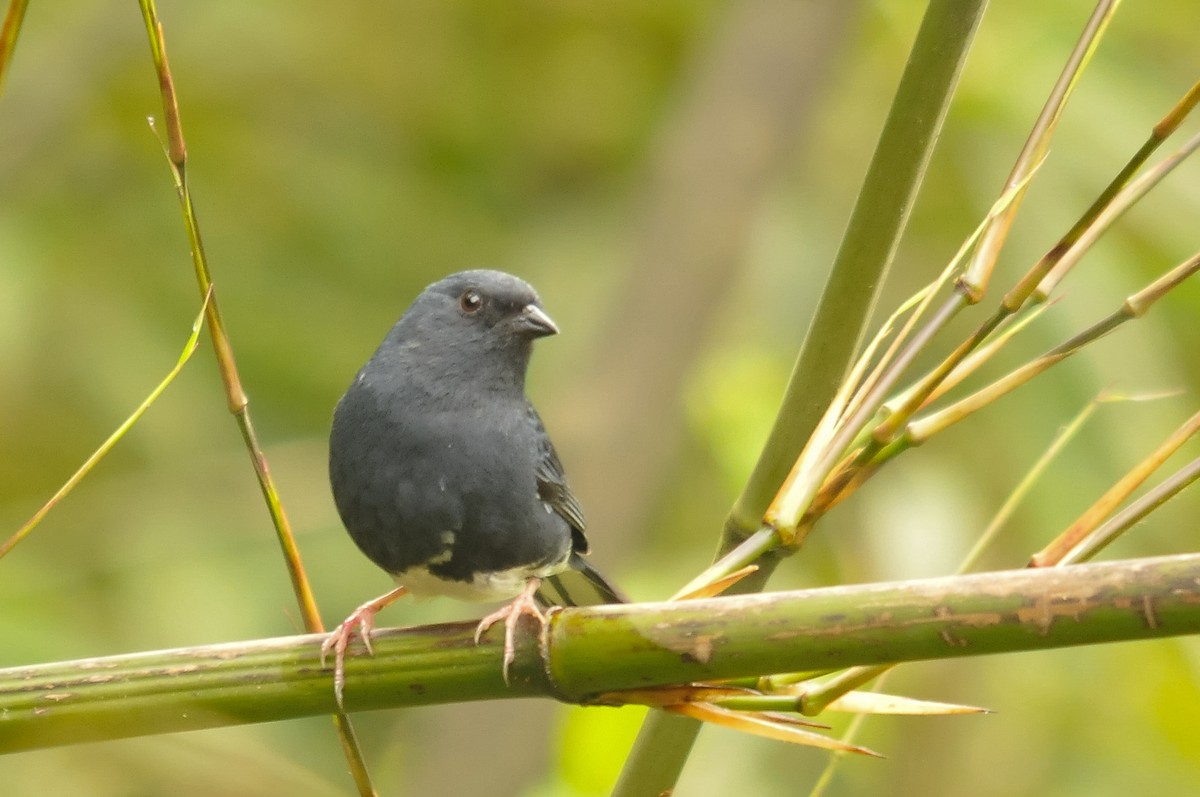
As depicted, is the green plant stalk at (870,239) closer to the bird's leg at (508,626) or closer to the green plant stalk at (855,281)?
the green plant stalk at (855,281)

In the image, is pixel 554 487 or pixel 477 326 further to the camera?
pixel 477 326

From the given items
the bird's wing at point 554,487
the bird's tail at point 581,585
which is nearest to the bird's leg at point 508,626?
the bird's wing at point 554,487

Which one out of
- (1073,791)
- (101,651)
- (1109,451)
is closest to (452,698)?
(1109,451)

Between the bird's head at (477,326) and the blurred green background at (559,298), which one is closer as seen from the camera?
the bird's head at (477,326)

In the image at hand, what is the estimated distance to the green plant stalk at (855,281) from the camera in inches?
63.5

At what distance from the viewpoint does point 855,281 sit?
1.69 m

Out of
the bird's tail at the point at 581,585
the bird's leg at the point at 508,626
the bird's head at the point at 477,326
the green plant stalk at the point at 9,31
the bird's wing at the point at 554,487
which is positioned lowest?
the bird's tail at the point at 581,585

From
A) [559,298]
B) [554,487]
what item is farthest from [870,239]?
[559,298]

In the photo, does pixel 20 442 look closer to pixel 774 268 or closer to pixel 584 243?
pixel 584 243

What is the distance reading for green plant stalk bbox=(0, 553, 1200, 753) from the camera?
130cm

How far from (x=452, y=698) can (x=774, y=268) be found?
372cm

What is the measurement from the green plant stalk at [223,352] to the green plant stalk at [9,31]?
4.9 inches

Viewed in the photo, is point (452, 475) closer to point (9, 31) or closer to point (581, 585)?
point (581, 585)

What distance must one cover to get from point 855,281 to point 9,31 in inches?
39.1
